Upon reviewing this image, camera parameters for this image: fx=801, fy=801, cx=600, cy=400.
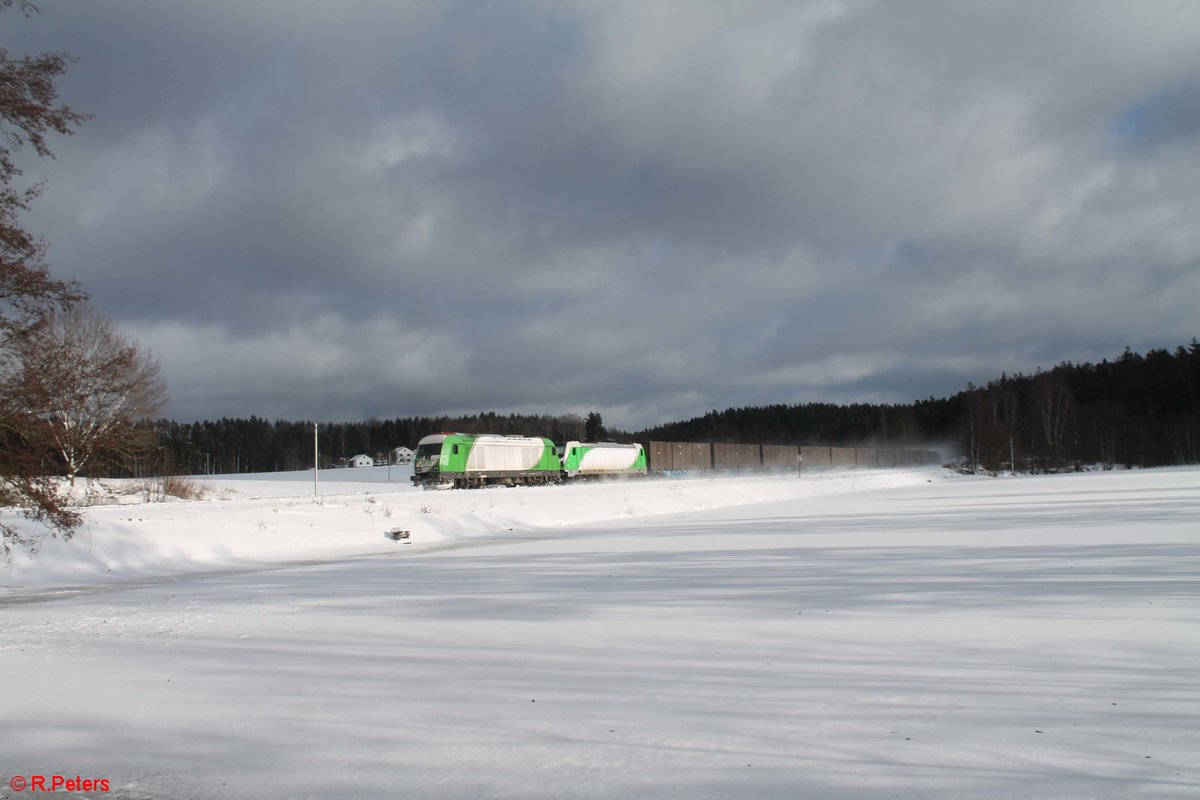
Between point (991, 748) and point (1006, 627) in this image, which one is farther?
point (1006, 627)

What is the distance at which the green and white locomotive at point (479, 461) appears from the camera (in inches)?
1898

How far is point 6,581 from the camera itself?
16.6 meters

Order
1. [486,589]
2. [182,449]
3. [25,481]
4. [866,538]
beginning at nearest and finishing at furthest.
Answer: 1. [25,481]
2. [486,589]
3. [866,538]
4. [182,449]

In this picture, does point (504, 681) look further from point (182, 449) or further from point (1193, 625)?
point (182, 449)

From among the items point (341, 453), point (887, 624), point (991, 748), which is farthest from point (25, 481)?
point (341, 453)

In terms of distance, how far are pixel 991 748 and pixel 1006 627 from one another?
3.80 metres

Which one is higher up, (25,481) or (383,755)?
(25,481)

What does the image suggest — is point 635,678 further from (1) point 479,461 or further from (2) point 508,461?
(2) point 508,461

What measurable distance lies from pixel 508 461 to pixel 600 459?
11.3 meters

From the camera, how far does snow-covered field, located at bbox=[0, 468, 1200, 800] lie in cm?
489

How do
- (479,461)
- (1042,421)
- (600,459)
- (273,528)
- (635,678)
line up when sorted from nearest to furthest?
(635,678) < (273,528) < (479,461) < (600,459) < (1042,421)

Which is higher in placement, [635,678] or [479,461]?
[479,461]

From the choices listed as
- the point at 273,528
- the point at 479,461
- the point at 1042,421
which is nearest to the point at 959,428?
the point at 1042,421

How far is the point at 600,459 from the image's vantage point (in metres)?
62.8
